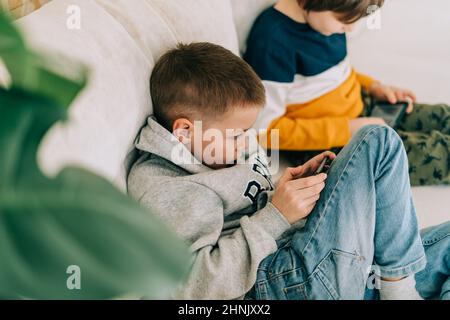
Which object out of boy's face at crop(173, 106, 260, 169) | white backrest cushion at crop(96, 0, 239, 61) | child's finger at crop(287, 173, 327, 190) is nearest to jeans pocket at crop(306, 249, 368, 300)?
child's finger at crop(287, 173, 327, 190)

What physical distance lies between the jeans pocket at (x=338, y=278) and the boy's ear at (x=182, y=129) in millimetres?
309

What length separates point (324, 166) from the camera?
0.95 meters

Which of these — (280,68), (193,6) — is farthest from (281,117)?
(193,6)

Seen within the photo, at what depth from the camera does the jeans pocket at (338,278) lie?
32.0 inches

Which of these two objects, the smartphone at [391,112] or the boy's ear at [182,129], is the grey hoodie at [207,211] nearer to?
the boy's ear at [182,129]

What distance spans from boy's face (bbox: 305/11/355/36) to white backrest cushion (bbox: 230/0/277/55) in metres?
0.13

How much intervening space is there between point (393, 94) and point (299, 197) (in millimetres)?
700

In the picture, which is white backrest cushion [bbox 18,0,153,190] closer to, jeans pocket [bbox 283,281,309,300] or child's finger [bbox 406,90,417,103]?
jeans pocket [bbox 283,281,309,300]

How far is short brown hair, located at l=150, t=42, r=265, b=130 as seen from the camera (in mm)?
892

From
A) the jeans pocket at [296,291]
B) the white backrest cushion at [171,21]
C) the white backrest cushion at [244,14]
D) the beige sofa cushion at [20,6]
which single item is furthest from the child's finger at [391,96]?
the beige sofa cushion at [20,6]

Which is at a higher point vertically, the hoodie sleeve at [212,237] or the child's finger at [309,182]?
the child's finger at [309,182]

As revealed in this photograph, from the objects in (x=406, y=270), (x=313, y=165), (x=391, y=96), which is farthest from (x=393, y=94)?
(x=406, y=270)

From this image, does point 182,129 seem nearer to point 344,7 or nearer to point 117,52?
point 117,52

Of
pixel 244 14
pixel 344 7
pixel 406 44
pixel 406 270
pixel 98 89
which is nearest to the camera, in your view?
pixel 98 89
